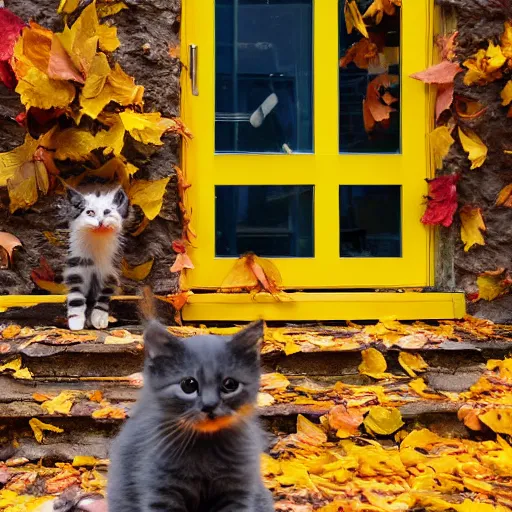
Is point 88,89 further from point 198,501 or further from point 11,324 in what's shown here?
point 198,501

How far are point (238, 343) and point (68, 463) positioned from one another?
4.35 feet

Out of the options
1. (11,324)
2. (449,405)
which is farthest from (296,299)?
(11,324)

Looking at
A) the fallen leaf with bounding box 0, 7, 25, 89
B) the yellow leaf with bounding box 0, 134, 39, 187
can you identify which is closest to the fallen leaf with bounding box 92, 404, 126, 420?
the yellow leaf with bounding box 0, 134, 39, 187

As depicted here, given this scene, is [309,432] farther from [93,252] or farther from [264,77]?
[264,77]

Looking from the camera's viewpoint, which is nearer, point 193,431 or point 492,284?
point 193,431

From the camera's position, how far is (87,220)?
318 cm

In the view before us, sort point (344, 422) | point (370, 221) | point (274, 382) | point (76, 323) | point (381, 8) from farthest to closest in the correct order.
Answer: point (370, 221)
point (381, 8)
point (76, 323)
point (274, 382)
point (344, 422)

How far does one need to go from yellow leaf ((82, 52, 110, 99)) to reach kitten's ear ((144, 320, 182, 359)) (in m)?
2.07

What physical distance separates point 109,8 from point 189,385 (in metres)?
2.61

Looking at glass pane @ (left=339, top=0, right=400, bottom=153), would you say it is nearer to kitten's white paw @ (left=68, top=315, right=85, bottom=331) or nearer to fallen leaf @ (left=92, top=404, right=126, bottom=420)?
kitten's white paw @ (left=68, top=315, right=85, bottom=331)

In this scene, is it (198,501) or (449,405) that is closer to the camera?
(198,501)

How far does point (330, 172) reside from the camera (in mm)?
3695

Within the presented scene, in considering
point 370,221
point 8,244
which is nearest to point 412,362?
point 370,221

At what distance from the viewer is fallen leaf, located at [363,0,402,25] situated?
11.9ft
